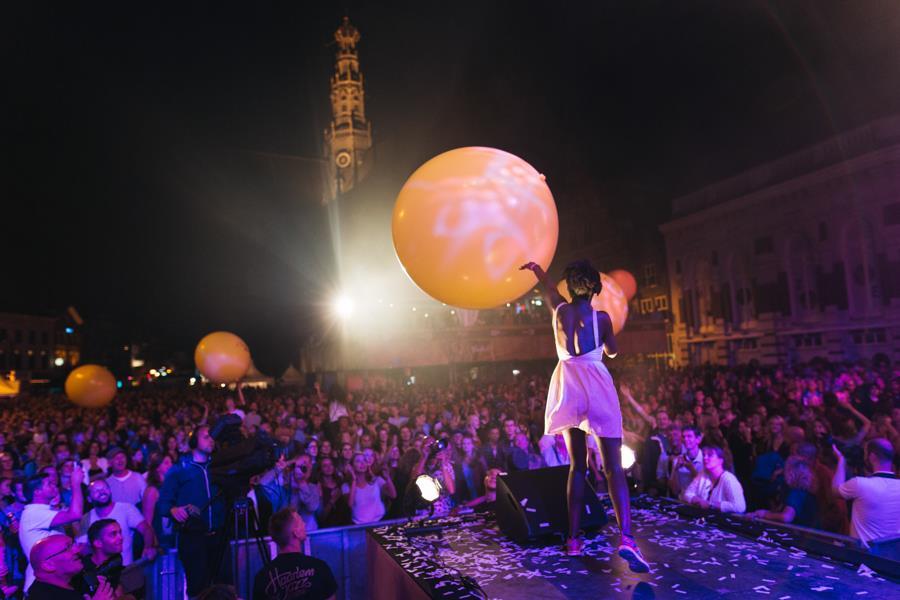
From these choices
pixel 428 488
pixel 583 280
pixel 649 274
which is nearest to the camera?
pixel 583 280

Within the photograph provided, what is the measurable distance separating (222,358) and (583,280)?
1022 cm

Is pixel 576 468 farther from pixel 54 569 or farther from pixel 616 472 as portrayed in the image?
pixel 54 569

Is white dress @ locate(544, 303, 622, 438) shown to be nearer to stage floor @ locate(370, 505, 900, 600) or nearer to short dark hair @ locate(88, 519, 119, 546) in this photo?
stage floor @ locate(370, 505, 900, 600)

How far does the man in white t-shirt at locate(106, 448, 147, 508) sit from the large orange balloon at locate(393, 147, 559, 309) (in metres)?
4.07

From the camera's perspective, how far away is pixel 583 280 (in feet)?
11.4

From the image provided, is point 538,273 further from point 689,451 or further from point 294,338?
point 294,338

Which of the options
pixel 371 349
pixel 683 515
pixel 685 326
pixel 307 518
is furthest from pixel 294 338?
pixel 683 515

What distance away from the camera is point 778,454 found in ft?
21.0

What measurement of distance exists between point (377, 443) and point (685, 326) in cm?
2509

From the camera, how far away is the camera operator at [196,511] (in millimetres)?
4203

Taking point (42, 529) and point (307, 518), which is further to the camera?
point (307, 518)

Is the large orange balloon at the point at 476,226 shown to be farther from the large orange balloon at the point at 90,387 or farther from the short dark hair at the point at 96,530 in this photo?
Answer: the large orange balloon at the point at 90,387

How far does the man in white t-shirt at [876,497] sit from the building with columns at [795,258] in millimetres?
21443

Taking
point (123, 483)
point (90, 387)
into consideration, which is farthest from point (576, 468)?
point (90, 387)
